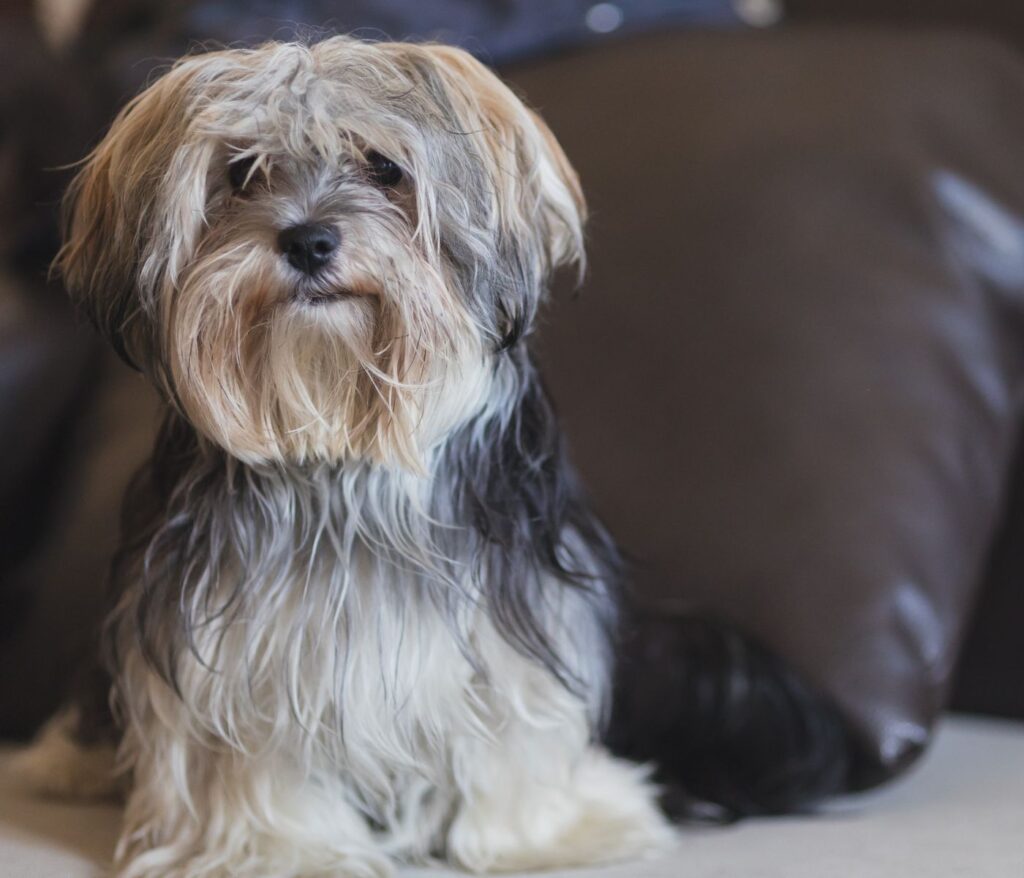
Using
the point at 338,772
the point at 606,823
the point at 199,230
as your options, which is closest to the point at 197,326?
the point at 199,230

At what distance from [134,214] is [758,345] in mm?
835

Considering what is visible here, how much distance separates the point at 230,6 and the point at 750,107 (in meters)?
0.78

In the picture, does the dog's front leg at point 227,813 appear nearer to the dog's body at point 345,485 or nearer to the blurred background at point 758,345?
the dog's body at point 345,485

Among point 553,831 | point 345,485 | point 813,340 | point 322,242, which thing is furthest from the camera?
point 813,340

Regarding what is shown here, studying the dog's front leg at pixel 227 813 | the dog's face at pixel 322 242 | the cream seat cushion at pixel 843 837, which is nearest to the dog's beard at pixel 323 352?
the dog's face at pixel 322 242

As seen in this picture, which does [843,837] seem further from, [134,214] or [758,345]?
[134,214]

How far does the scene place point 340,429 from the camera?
118 centimetres

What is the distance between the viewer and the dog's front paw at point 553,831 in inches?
51.2

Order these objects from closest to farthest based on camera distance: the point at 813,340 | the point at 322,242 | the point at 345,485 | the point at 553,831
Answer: the point at 322,242, the point at 345,485, the point at 553,831, the point at 813,340

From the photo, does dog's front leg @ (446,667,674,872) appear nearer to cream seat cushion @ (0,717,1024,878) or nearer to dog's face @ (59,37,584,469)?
cream seat cushion @ (0,717,1024,878)

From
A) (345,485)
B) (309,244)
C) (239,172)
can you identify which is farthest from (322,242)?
(345,485)

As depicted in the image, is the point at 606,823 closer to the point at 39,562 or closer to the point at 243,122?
the point at 243,122

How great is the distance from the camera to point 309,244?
1.08 meters

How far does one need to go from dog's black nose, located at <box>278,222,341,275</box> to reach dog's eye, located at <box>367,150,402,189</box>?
8 cm
